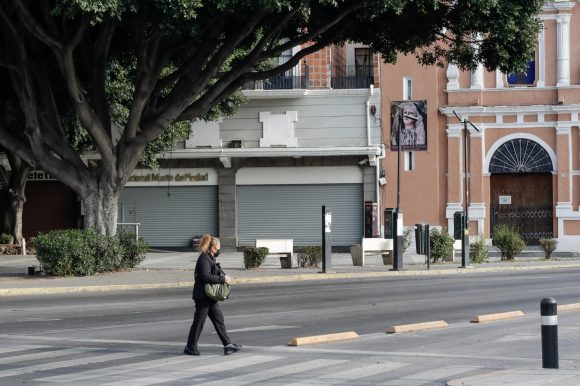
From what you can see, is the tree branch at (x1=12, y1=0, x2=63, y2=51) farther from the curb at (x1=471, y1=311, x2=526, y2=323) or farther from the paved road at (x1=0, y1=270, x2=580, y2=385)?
the curb at (x1=471, y1=311, x2=526, y2=323)

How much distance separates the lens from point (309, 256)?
34.2 meters

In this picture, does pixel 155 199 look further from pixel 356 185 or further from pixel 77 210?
pixel 356 185

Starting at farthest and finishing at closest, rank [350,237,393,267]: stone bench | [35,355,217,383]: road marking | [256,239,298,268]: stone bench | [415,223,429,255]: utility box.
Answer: [350,237,393,267]: stone bench
[415,223,429,255]: utility box
[256,239,298,268]: stone bench
[35,355,217,383]: road marking

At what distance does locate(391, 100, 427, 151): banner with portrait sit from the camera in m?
47.8

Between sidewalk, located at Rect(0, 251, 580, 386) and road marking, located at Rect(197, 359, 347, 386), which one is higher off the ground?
sidewalk, located at Rect(0, 251, 580, 386)

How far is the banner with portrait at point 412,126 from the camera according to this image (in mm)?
47812

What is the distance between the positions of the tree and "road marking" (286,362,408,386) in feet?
44.3

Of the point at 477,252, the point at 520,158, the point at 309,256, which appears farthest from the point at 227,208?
the point at 309,256

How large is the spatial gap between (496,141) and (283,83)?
31.3 ft

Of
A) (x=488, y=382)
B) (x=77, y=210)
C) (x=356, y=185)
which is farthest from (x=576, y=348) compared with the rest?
(x=77, y=210)

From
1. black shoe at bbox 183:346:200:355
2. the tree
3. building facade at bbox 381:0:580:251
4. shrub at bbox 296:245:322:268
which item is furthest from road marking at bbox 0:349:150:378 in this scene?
building facade at bbox 381:0:580:251

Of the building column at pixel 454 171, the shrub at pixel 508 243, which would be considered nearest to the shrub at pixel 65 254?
the shrub at pixel 508 243

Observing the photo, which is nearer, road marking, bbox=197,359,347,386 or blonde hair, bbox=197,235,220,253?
road marking, bbox=197,359,347,386

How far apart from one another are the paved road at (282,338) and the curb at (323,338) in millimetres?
210
